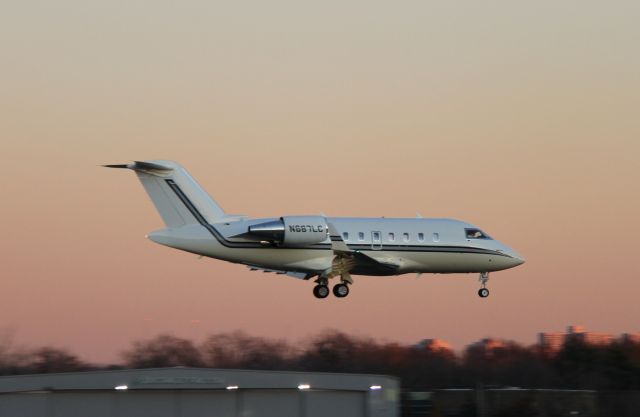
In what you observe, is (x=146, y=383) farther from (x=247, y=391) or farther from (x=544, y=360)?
(x=544, y=360)

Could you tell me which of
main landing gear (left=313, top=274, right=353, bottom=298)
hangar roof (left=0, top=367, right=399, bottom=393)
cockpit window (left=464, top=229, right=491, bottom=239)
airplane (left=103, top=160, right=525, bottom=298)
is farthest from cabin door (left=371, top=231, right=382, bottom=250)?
hangar roof (left=0, top=367, right=399, bottom=393)

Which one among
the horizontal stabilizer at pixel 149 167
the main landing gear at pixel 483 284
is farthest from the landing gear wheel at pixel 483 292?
the horizontal stabilizer at pixel 149 167

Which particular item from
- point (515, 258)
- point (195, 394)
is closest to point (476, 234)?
point (515, 258)

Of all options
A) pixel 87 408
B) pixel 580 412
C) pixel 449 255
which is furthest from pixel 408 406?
pixel 87 408

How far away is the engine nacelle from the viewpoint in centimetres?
5050

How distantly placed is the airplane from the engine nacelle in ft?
0.13

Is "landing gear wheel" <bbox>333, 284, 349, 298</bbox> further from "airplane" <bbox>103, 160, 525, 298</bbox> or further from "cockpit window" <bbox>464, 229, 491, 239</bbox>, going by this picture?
"cockpit window" <bbox>464, 229, 491, 239</bbox>

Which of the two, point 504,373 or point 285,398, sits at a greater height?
point 504,373

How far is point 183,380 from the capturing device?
120 ft

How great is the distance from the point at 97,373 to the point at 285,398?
17.9 ft

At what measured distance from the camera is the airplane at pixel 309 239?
5072 cm

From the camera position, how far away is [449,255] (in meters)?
54.4

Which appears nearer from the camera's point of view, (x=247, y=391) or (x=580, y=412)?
(x=247, y=391)

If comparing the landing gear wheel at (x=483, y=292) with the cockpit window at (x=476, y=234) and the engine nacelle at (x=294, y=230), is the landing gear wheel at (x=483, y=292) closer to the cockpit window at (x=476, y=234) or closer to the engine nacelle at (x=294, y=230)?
the cockpit window at (x=476, y=234)
